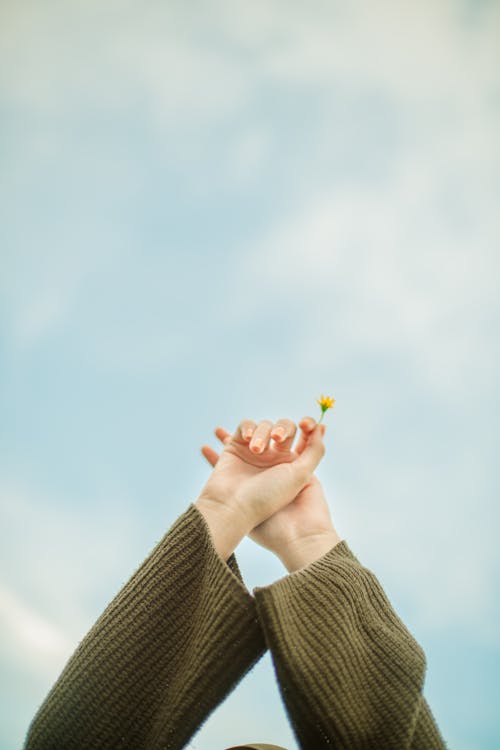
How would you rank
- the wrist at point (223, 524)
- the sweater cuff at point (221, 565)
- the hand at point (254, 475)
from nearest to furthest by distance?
the sweater cuff at point (221, 565) < the wrist at point (223, 524) < the hand at point (254, 475)

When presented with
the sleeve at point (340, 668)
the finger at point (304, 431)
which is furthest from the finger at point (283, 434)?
the sleeve at point (340, 668)

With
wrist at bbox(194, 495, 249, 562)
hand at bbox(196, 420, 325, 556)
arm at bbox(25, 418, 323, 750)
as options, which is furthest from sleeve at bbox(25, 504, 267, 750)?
hand at bbox(196, 420, 325, 556)

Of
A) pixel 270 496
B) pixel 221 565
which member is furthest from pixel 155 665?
pixel 270 496

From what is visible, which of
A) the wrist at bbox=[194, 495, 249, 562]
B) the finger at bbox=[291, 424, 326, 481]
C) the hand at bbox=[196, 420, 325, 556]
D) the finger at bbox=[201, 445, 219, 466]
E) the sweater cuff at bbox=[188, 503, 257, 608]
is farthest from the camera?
the finger at bbox=[201, 445, 219, 466]

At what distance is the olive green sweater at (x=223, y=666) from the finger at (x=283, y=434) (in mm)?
681

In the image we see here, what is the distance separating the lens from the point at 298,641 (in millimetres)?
1512

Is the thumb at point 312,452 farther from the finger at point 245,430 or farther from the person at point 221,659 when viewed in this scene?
the person at point 221,659

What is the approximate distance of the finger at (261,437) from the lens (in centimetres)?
222

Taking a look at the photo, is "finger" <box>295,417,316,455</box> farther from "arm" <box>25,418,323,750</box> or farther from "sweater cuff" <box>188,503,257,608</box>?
"arm" <box>25,418,323,750</box>

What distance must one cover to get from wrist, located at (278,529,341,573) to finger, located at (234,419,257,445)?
463mm

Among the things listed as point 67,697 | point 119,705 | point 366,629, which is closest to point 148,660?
point 119,705

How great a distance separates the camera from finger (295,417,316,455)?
2.66 meters

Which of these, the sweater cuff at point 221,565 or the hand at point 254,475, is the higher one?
the hand at point 254,475

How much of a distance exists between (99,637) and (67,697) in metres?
0.17
